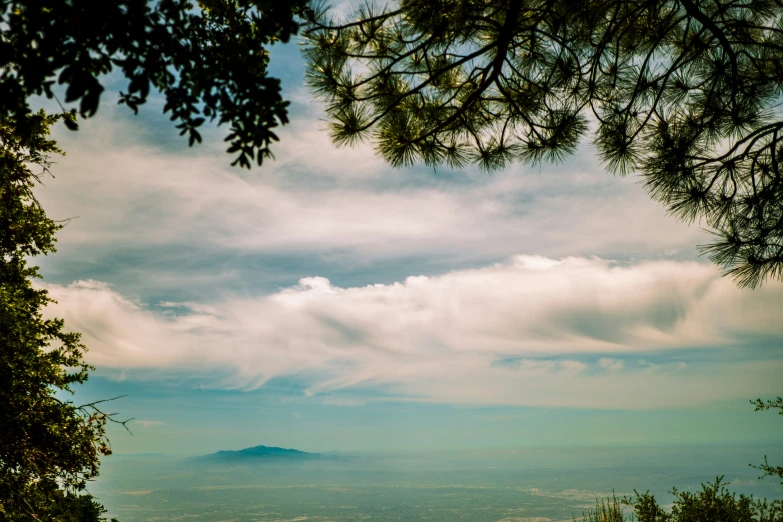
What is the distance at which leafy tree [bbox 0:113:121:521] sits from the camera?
4805mm

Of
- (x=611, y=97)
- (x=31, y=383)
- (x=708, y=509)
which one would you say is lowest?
(x=708, y=509)

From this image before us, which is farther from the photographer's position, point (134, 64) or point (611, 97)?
point (611, 97)

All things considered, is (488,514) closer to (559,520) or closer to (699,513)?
→ (559,520)

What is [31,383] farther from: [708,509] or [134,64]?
[708,509]

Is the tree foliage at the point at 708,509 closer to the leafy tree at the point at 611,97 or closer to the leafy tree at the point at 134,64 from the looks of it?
the leafy tree at the point at 611,97

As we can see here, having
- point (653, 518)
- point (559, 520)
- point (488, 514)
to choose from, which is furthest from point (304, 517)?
point (653, 518)

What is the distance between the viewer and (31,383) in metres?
4.99

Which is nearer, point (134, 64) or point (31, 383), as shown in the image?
point (134, 64)

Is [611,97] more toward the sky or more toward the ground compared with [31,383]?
more toward the sky

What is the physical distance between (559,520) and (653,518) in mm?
179470

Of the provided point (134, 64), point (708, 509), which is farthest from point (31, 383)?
point (708, 509)

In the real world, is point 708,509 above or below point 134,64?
below

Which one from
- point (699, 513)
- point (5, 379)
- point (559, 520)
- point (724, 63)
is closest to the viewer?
point (5, 379)

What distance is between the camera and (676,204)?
5.09 m
